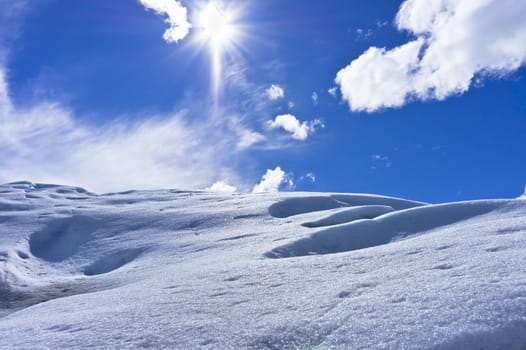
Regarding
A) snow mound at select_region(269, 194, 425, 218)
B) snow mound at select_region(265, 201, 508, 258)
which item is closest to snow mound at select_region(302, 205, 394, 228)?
snow mound at select_region(265, 201, 508, 258)

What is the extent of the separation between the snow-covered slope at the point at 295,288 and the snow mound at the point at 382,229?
5 cm

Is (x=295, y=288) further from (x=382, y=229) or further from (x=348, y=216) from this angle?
(x=348, y=216)

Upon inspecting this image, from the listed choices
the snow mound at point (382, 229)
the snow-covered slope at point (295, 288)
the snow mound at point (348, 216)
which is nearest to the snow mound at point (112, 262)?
the snow-covered slope at point (295, 288)

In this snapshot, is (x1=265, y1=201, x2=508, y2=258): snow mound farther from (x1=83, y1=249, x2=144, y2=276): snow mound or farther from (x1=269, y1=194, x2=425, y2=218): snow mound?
(x1=269, y1=194, x2=425, y2=218): snow mound

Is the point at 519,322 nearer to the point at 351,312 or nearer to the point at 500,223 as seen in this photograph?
the point at 351,312

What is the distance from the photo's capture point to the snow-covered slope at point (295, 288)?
12.8 ft

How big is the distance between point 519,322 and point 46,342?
5.35 meters

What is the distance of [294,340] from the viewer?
4.16 metres

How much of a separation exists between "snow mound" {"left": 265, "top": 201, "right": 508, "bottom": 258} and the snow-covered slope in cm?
5

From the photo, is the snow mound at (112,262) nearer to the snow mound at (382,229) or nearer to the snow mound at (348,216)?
the snow mound at (348,216)

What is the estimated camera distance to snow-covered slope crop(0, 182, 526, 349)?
3916 mm

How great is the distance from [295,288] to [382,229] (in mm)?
5775

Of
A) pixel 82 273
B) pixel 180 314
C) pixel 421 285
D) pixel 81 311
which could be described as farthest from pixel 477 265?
pixel 82 273

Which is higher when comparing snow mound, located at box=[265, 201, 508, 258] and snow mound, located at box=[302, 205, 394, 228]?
snow mound, located at box=[302, 205, 394, 228]
